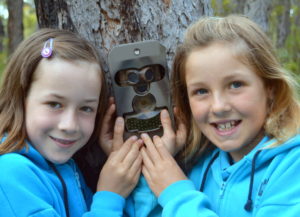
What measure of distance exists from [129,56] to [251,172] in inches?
33.0

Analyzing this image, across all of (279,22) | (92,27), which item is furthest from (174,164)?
(279,22)

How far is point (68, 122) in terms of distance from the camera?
1815 mm

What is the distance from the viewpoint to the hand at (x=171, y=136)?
2053mm

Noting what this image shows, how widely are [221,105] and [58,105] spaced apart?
77 cm

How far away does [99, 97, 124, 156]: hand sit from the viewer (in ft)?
6.81

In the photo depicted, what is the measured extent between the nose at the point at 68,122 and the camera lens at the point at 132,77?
14.0 inches

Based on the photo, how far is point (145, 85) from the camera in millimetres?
2053

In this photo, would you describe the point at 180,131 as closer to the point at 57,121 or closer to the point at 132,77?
the point at 132,77

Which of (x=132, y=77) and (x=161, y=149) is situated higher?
(x=132, y=77)

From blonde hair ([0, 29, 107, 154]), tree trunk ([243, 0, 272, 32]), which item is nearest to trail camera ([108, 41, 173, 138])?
blonde hair ([0, 29, 107, 154])

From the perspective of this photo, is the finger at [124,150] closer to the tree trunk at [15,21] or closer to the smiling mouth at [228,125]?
the smiling mouth at [228,125]

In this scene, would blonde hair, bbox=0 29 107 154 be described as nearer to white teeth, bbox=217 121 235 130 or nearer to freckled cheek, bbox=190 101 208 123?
freckled cheek, bbox=190 101 208 123

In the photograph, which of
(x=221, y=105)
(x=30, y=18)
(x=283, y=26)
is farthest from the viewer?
(x=30, y=18)

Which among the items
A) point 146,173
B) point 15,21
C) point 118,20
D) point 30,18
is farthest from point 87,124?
point 30,18
